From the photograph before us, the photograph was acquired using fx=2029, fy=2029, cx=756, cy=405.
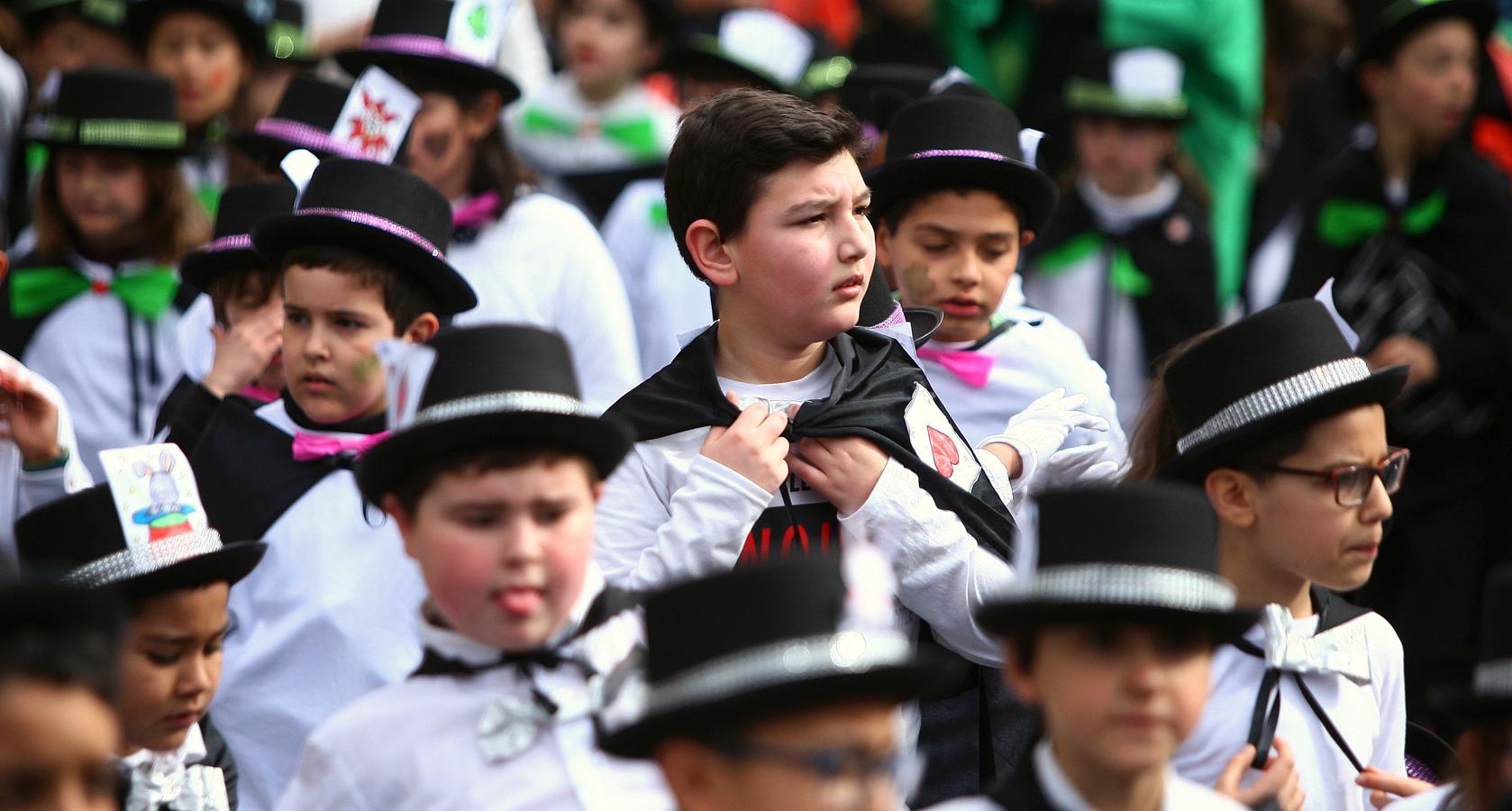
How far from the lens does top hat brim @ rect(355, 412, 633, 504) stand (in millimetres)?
3637

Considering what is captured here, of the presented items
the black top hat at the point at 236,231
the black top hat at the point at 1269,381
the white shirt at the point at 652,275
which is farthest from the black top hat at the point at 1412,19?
the black top hat at the point at 236,231

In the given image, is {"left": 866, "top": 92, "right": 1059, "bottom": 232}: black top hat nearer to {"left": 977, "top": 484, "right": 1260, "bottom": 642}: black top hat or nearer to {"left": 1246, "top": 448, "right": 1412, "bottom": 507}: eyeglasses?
{"left": 1246, "top": 448, "right": 1412, "bottom": 507}: eyeglasses

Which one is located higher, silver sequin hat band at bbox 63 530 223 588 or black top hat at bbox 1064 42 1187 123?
black top hat at bbox 1064 42 1187 123

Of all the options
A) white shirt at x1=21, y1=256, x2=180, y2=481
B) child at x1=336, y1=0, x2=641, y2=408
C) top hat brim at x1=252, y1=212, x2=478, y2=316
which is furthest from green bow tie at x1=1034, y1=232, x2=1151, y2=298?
top hat brim at x1=252, y1=212, x2=478, y2=316

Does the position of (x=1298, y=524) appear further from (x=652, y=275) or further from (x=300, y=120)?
(x=652, y=275)

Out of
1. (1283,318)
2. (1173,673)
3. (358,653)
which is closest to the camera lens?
(1173,673)

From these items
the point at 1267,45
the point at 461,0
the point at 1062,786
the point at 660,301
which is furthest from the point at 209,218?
the point at 1267,45

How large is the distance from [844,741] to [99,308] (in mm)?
4899

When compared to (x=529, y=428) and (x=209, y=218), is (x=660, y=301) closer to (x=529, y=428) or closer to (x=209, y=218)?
(x=209, y=218)

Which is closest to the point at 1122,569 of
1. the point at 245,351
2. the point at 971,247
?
the point at 971,247

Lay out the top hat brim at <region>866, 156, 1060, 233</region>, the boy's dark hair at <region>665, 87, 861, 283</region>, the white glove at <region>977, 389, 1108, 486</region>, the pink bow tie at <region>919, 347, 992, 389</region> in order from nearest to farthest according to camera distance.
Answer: the boy's dark hair at <region>665, 87, 861, 283</region>, the white glove at <region>977, 389, 1108, 486</region>, the top hat brim at <region>866, 156, 1060, 233</region>, the pink bow tie at <region>919, 347, 992, 389</region>

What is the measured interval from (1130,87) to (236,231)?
166 inches

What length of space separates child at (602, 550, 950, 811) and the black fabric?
536 centimetres

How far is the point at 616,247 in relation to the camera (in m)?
8.88
